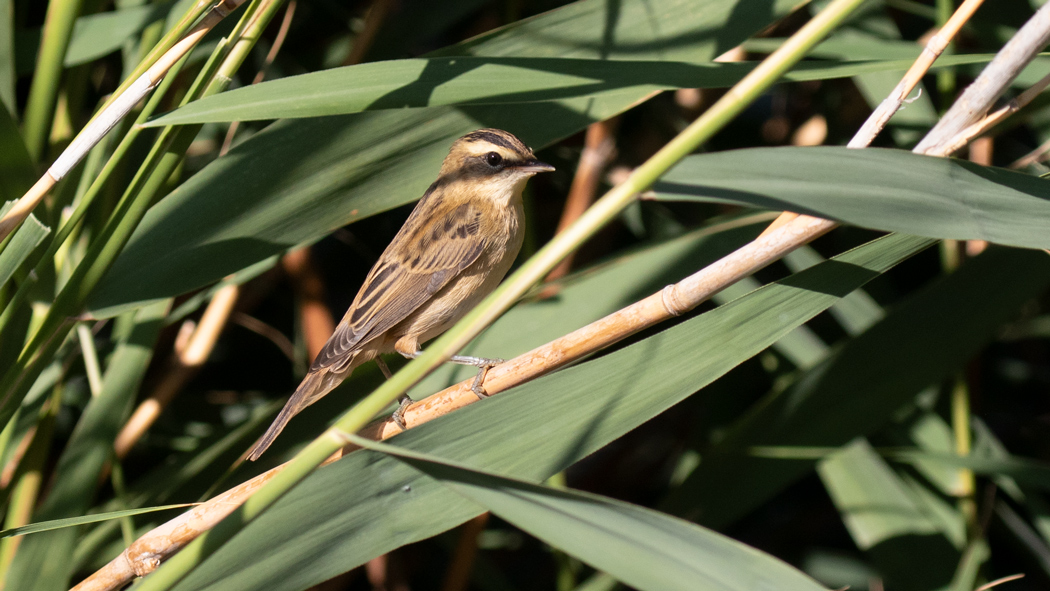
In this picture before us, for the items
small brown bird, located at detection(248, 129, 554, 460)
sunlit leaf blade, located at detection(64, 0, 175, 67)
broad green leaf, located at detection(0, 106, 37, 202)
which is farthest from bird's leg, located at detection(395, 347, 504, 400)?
sunlit leaf blade, located at detection(64, 0, 175, 67)

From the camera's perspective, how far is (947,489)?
2.43 metres

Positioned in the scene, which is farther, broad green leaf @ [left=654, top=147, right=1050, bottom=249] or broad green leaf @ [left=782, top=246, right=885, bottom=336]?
broad green leaf @ [left=782, top=246, right=885, bottom=336]

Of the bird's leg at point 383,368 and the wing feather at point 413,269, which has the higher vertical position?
the wing feather at point 413,269

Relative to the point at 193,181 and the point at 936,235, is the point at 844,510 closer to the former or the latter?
the point at 936,235

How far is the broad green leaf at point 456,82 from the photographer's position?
1.38m

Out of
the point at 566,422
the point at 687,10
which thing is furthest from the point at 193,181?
the point at 687,10

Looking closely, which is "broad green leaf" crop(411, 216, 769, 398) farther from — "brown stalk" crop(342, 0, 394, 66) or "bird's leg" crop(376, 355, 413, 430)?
"brown stalk" crop(342, 0, 394, 66)

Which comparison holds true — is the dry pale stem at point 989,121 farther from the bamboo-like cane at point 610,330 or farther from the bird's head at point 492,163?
the bird's head at point 492,163

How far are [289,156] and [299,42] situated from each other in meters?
1.69

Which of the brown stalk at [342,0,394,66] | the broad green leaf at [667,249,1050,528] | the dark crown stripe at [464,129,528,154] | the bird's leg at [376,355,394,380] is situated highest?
the brown stalk at [342,0,394,66]

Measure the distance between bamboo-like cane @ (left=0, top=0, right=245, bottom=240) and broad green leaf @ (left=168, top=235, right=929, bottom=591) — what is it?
2.40 ft

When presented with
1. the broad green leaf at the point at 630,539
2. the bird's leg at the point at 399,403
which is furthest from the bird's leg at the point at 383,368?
the broad green leaf at the point at 630,539

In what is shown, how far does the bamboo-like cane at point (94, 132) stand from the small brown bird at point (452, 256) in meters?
0.92

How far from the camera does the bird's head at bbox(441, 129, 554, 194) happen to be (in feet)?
7.62
